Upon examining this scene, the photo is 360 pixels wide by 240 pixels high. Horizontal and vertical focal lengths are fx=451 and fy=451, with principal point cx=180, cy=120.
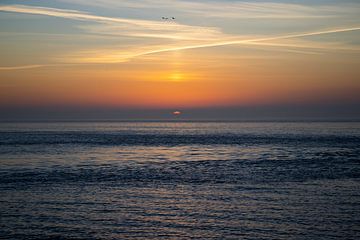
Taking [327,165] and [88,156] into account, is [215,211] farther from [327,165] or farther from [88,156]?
[88,156]

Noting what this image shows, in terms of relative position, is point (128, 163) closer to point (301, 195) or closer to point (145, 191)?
point (145, 191)

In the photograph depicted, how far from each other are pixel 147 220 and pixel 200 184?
10.8 metres

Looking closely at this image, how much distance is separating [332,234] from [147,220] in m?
7.79

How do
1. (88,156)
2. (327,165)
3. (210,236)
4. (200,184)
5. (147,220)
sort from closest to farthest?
(210,236) < (147,220) < (200,184) < (327,165) < (88,156)

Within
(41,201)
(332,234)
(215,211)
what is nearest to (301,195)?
(215,211)

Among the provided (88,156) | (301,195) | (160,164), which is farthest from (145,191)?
(88,156)

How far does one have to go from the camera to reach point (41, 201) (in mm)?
24359

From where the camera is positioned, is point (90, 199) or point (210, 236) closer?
point (210, 236)

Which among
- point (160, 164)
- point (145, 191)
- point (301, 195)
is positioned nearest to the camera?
point (301, 195)

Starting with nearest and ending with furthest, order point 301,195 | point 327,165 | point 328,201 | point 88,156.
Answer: point 328,201 < point 301,195 < point 327,165 < point 88,156

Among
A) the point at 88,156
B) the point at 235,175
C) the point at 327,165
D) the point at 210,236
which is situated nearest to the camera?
the point at 210,236

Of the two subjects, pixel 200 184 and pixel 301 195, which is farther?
pixel 200 184

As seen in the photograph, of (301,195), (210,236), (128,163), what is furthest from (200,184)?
(128,163)

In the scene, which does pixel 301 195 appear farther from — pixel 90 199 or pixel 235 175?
pixel 90 199
